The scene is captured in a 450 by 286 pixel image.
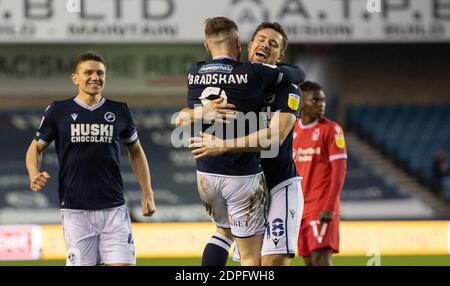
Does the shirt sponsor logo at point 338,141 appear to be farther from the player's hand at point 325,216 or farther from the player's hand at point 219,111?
the player's hand at point 219,111

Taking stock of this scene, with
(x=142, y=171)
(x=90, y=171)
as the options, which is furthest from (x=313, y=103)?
(x=90, y=171)

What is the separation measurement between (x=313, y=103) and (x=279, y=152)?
214 cm

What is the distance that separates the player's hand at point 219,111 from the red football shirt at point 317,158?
7.89ft

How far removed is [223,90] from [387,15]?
13242 mm

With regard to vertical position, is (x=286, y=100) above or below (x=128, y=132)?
above

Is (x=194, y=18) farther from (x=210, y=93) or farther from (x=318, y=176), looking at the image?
(x=210, y=93)

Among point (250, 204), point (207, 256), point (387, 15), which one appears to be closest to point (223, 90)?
point (250, 204)

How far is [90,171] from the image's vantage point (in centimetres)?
659

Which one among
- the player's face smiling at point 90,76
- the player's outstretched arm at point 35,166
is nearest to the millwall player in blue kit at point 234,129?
the player's face smiling at point 90,76

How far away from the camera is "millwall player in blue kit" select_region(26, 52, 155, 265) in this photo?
6605mm

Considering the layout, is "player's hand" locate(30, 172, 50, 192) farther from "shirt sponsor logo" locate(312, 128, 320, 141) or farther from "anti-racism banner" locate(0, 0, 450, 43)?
"anti-racism banner" locate(0, 0, 450, 43)

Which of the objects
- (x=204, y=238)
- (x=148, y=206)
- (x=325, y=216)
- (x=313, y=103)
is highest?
(x=313, y=103)

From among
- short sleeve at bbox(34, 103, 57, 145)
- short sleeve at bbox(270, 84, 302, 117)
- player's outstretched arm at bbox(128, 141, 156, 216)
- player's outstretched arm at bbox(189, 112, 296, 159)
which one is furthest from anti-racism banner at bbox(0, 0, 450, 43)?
player's outstretched arm at bbox(189, 112, 296, 159)
